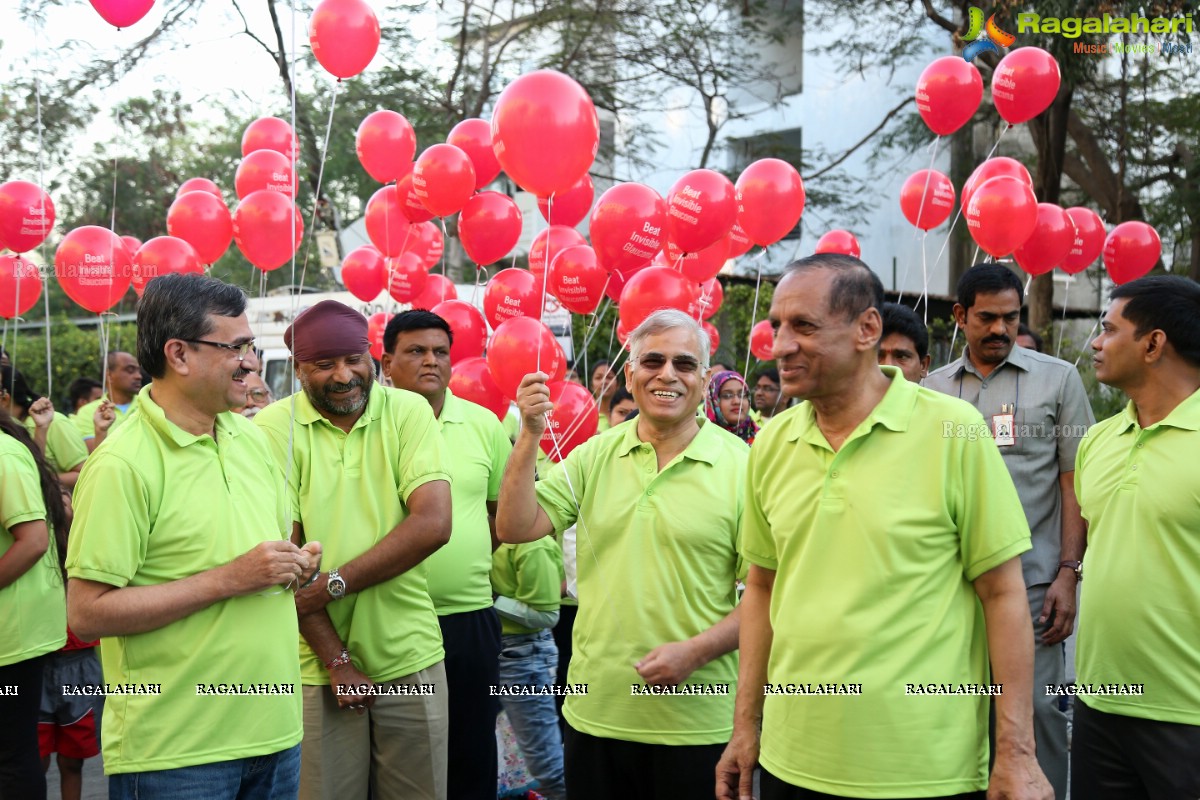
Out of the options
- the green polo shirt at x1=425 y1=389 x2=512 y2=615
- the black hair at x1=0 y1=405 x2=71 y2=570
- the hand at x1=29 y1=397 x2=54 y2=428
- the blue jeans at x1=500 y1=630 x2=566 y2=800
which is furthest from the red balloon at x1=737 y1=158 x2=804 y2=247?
the hand at x1=29 y1=397 x2=54 y2=428

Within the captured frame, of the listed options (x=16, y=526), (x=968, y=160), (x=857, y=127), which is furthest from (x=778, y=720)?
(x=857, y=127)

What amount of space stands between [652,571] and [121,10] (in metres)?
3.27

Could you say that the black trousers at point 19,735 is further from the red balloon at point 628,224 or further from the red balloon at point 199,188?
the red balloon at point 199,188

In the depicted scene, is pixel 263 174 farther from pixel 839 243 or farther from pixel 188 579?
pixel 188 579

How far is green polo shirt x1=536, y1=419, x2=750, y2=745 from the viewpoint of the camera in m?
3.13

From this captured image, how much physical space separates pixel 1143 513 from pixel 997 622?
95cm

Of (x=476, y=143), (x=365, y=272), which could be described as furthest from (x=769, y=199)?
(x=365, y=272)

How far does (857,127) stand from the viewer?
60.1 ft

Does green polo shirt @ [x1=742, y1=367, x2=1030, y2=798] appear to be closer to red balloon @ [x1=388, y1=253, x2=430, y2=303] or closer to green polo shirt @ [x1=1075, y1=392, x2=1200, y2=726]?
green polo shirt @ [x1=1075, y1=392, x2=1200, y2=726]

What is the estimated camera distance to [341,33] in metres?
5.15

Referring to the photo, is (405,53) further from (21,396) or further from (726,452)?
(726,452)

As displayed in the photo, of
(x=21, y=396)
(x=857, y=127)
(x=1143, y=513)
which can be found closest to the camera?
(x=1143, y=513)

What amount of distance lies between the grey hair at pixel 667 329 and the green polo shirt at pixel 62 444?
383 cm

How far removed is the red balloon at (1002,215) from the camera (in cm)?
567
